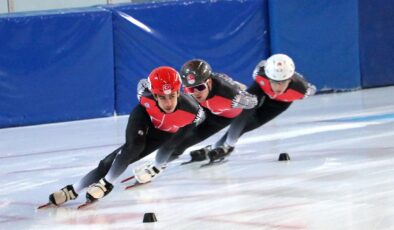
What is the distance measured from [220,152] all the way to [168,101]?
1.73 metres

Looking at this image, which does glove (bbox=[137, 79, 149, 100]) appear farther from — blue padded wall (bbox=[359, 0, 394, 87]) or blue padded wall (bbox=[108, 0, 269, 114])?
blue padded wall (bbox=[359, 0, 394, 87])

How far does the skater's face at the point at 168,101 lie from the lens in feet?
19.3

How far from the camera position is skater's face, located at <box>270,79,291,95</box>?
742 cm

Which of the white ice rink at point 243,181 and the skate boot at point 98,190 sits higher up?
the skate boot at point 98,190

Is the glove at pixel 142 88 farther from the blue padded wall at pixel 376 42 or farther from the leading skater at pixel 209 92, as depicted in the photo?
the blue padded wall at pixel 376 42

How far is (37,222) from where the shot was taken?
544cm

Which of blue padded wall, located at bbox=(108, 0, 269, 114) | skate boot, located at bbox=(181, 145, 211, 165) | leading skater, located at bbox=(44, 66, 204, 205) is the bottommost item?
skate boot, located at bbox=(181, 145, 211, 165)

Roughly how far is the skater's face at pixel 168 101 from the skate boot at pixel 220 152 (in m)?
1.58

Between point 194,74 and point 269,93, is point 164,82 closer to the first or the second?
point 194,74

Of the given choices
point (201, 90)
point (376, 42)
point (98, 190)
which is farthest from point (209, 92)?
point (376, 42)

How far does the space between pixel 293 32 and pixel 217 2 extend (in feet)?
4.08

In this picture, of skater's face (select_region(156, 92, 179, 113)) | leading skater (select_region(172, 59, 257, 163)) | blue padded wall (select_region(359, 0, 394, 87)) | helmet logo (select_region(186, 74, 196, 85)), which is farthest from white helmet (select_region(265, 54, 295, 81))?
blue padded wall (select_region(359, 0, 394, 87))

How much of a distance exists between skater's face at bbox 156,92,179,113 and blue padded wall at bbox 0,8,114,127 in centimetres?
536

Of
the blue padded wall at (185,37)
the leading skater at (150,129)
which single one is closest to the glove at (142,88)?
the leading skater at (150,129)
